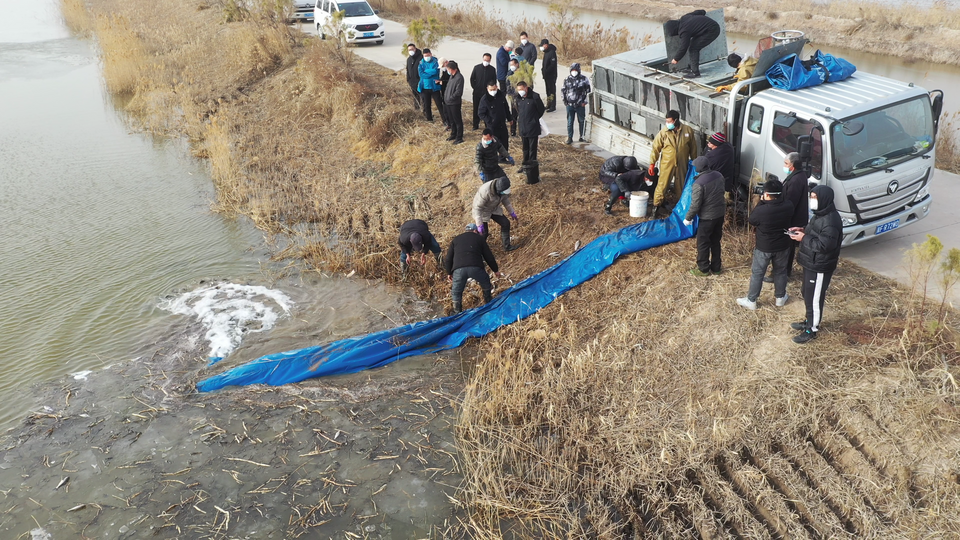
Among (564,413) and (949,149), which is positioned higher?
(949,149)

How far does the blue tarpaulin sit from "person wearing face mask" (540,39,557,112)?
5.68m

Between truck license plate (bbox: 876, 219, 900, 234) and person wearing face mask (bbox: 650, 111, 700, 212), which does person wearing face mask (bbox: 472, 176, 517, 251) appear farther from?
truck license plate (bbox: 876, 219, 900, 234)

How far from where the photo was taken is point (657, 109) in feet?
30.1

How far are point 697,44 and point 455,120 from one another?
445 centimetres

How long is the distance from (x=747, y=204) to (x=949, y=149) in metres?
4.90

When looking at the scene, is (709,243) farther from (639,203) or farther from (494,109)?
(494,109)

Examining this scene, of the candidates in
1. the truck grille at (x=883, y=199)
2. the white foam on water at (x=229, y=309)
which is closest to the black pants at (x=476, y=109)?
the white foam on water at (x=229, y=309)

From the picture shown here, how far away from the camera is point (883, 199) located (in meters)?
7.14

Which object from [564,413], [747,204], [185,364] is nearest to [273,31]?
[185,364]

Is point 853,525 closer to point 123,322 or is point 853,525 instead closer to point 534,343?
point 534,343

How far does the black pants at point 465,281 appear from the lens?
23.9 ft

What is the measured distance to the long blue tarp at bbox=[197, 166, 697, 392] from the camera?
272 inches

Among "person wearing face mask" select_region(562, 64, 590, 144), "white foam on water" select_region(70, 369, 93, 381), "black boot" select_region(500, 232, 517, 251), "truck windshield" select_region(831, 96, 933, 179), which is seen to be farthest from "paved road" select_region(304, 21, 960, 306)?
"white foam on water" select_region(70, 369, 93, 381)

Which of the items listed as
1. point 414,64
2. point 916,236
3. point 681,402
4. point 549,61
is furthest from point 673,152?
point 414,64
